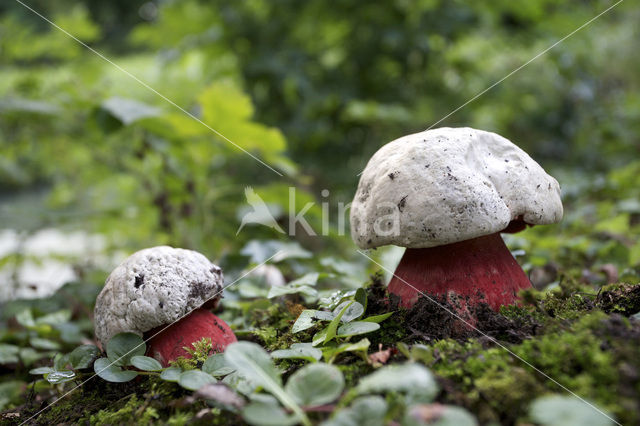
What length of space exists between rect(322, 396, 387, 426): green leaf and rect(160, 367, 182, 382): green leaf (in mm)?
556

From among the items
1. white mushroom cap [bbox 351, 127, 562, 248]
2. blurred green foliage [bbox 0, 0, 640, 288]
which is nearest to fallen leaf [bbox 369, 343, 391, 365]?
white mushroom cap [bbox 351, 127, 562, 248]

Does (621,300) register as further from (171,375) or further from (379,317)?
(171,375)

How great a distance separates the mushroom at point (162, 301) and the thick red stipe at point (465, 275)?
715mm

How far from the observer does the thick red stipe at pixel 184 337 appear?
1441 millimetres

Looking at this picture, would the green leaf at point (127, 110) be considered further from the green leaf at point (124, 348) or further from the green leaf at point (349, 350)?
the green leaf at point (349, 350)

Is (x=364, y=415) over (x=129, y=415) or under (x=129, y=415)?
over

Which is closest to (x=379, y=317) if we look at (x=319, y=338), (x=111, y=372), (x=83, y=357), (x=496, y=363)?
(x=319, y=338)

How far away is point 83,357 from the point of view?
4.66ft

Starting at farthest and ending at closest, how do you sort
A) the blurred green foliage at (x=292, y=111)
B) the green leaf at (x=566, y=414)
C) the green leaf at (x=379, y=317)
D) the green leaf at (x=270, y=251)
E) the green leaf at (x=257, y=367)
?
1. the blurred green foliage at (x=292, y=111)
2. the green leaf at (x=270, y=251)
3. the green leaf at (x=379, y=317)
4. the green leaf at (x=257, y=367)
5. the green leaf at (x=566, y=414)

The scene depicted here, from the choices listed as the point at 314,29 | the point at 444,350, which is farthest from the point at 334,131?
the point at 444,350

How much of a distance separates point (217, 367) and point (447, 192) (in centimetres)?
88

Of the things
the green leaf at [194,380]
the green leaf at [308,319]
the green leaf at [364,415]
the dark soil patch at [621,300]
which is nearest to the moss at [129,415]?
the green leaf at [194,380]

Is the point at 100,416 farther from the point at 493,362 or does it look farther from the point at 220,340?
the point at 493,362

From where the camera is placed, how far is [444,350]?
3.83 ft
